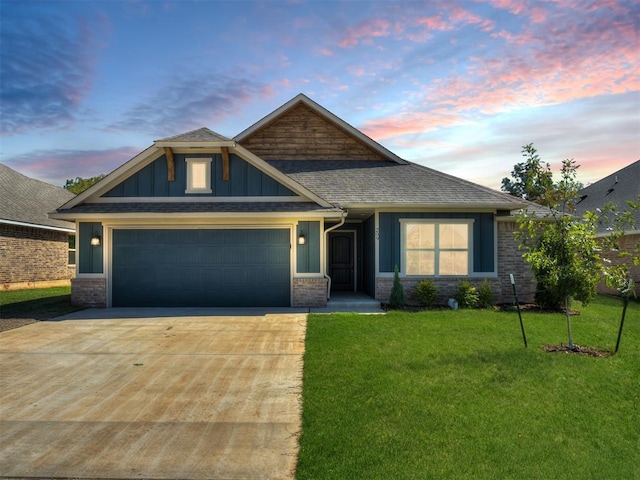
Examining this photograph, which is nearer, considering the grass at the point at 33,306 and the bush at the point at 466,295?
the grass at the point at 33,306

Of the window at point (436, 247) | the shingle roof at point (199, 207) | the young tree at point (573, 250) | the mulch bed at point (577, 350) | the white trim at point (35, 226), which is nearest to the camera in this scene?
the mulch bed at point (577, 350)

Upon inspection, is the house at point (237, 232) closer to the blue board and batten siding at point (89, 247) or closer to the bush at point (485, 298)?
the blue board and batten siding at point (89, 247)

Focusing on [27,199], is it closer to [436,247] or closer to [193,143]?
[193,143]

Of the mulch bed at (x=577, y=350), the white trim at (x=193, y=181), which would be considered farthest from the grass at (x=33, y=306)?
the mulch bed at (x=577, y=350)

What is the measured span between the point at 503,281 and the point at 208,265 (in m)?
9.14

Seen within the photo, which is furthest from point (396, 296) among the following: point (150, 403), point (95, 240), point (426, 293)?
point (95, 240)

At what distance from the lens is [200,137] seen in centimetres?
1221

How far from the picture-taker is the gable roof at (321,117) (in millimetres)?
15508

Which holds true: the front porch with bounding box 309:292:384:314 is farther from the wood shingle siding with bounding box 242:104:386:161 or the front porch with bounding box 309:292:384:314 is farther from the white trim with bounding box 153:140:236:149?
the wood shingle siding with bounding box 242:104:386:161

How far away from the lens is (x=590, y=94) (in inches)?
479

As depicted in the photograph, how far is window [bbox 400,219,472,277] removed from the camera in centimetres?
1238

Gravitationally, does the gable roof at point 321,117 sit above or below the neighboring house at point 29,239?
above

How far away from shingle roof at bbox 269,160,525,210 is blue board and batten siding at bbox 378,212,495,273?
1.63 feet

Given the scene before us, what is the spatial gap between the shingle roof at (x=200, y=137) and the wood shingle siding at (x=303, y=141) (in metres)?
3.05
